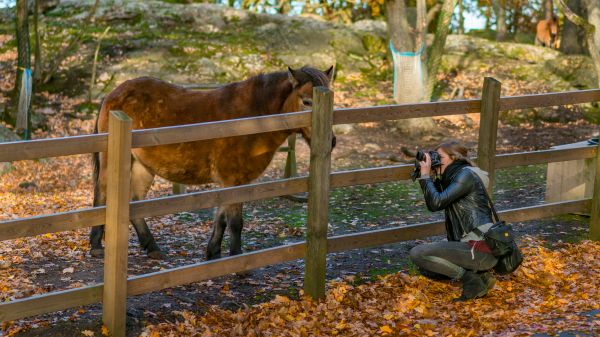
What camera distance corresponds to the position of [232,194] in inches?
228

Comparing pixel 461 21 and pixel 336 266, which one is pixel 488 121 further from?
pixel 461 21

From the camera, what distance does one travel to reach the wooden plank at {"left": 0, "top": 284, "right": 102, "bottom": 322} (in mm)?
4711

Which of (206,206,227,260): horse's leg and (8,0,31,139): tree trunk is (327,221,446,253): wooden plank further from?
(8,0,31,139): tree trunk

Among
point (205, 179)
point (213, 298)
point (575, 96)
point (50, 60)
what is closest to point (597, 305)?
point (575, 96)

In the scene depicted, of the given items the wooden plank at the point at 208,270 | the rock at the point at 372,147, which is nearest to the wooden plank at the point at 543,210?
the wooden plank at the point at 208,270

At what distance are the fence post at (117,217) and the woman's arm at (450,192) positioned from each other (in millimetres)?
2413

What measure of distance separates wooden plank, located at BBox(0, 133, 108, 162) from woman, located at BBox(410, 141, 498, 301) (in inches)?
105

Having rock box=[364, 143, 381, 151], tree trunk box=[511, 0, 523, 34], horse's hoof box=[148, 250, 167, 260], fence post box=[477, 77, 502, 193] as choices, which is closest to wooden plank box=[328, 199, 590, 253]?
fence post box=[477, 77, 502, 193]

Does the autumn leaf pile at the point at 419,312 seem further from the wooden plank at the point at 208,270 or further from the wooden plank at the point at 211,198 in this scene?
the wooden plank at the point at 211,198

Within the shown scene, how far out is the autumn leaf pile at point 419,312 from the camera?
5.59 meters

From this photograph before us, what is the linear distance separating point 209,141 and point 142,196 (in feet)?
3.85

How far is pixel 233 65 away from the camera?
735 inches

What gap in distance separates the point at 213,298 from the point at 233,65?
42.3 feet

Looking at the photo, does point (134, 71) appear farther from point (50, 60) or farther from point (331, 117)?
point (331, 117)
